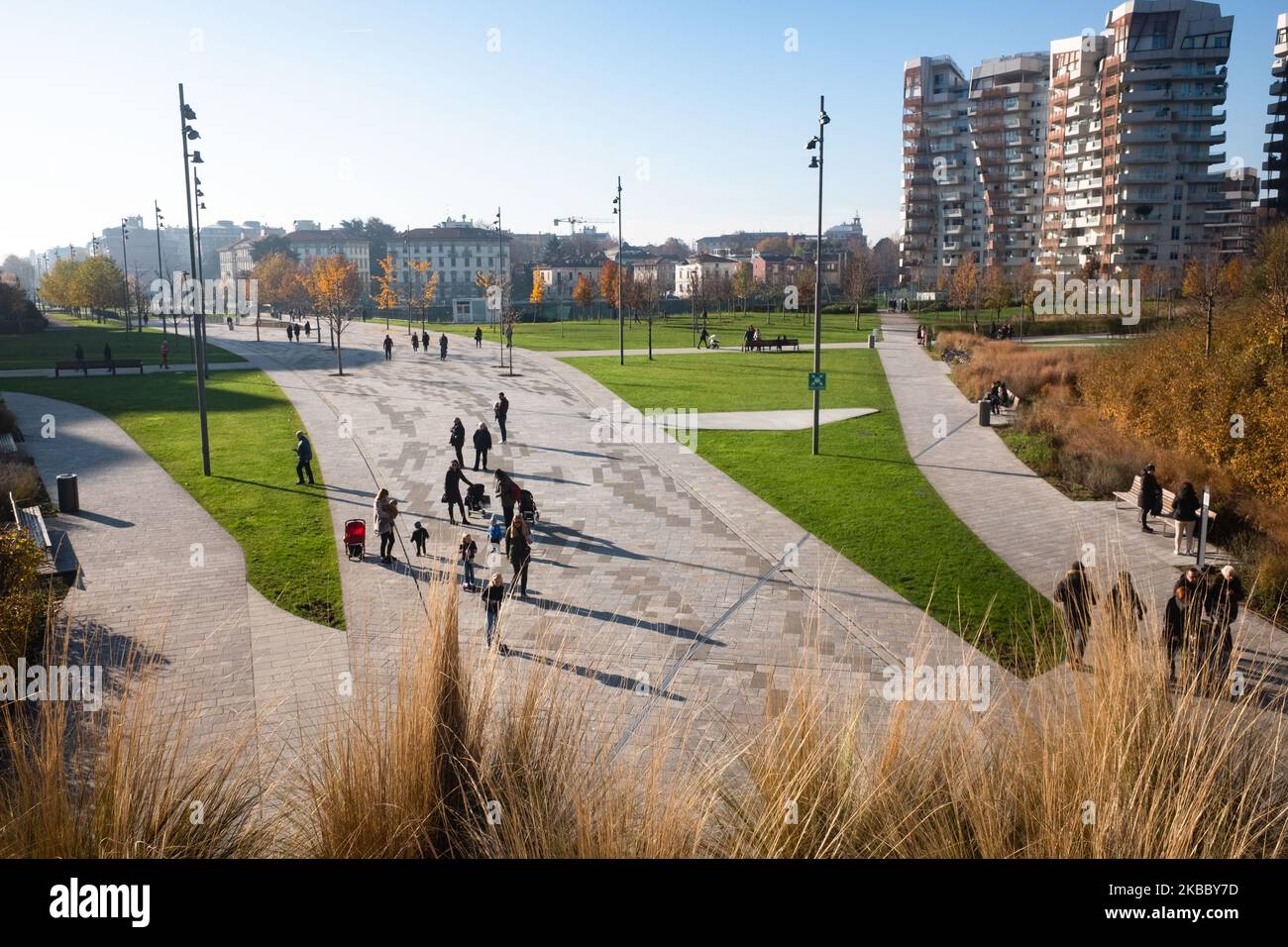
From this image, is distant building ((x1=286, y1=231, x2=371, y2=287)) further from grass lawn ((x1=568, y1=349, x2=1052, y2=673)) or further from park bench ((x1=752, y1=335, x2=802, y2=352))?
grass lawn ((x1=568, y1=349, x2=1052, y2=673))

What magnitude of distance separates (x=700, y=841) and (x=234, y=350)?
176 ft

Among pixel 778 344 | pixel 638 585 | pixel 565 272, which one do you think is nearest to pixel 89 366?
pixel 778 344

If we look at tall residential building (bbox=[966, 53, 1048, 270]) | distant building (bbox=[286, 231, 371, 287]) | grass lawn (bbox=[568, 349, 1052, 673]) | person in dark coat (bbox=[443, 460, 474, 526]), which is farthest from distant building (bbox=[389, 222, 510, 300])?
person in dark coat (bbox=[443, 460, 474, 526])

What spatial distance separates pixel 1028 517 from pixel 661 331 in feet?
167

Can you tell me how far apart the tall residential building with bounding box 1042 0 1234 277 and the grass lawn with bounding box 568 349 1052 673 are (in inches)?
2327

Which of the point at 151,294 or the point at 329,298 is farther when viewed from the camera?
the point at 151,294

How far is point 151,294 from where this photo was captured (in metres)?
86.8

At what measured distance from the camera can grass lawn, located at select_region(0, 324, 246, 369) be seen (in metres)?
47.1

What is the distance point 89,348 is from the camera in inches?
2096

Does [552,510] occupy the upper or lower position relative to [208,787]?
lower
